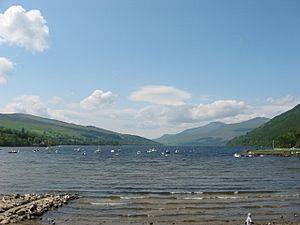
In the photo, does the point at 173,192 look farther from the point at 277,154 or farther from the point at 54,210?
the point at 277,154

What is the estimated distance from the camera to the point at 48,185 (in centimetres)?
6700

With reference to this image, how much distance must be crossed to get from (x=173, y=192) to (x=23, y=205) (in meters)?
21.0

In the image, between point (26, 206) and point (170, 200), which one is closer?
point (26, 206)

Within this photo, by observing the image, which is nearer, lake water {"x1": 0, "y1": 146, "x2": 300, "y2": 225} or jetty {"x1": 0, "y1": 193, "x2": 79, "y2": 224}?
jetty {"x1": 0, "y1": 193, "x2": 79, "y2": 224}

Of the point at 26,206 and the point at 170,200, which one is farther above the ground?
the point at 26,206

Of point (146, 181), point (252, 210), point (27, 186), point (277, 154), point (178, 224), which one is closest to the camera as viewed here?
point (178, 224)

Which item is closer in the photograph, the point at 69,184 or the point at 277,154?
the point at 69,184

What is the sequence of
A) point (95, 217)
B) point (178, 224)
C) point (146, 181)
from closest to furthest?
point (178, 224) → point (95, 217) → point (146, 181)

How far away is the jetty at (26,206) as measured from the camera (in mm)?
37131

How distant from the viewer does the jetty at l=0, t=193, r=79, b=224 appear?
37131mm

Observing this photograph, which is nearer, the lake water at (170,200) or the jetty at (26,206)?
the jetty at (26,206)

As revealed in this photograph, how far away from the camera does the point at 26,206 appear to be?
4216 centimetres

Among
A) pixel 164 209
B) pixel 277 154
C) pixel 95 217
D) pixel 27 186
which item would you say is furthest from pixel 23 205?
pixel 277 154

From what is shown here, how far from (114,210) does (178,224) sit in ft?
30.3
